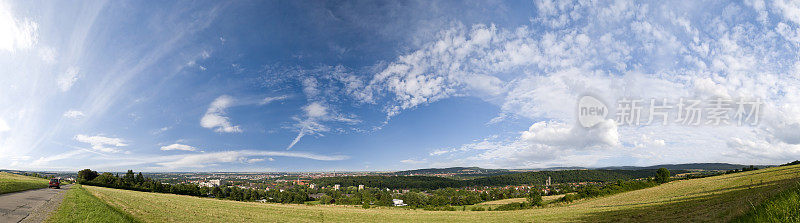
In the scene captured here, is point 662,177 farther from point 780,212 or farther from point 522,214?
point 780,212

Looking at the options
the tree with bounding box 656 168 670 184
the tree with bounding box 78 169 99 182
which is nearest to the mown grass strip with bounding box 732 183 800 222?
the tree with bounding box 656 168 670 184

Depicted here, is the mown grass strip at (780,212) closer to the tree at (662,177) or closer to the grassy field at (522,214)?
the grassy field at (522,214)

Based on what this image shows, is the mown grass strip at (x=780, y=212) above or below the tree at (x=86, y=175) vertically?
above

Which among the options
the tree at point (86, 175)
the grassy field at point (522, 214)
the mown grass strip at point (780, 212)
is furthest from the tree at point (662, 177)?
the tree at point (86, 175)

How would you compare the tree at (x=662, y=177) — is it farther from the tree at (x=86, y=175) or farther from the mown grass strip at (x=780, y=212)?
the tree at (x=86, y=175)

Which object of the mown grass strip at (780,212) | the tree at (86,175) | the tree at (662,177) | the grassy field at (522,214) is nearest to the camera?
the mown grass strip at (780,212)

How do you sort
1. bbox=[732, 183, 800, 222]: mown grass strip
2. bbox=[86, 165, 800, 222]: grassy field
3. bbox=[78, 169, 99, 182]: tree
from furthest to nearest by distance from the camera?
bbox=[78, 169, 99, 182]: tree, bbox=[86, 165, 800, 222]: grassy field, bbox=[732, 183, 800, 222]: mown grass strip

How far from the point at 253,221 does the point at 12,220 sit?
1209cm

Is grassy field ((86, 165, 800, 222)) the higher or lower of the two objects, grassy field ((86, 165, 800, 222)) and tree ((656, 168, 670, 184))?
the higher

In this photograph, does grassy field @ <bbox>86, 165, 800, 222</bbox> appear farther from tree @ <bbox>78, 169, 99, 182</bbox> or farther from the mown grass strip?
tree @ <bbox>78, 169, 99, 182</bbox>

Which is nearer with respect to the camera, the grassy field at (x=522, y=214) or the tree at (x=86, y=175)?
the grassy field at (x=522, y=214)

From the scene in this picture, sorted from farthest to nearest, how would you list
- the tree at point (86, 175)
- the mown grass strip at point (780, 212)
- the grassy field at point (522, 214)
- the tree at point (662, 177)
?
the tree at point (86, 175) < the tree at point (662, 177) < the grassy field at point (522, 214) < the mown grass strip at point (780, 212)

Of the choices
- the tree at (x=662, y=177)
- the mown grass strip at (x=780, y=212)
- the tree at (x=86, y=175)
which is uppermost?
the mown grass strip at (x=780, y=212)

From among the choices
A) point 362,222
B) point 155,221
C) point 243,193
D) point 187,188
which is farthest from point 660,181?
point 187,188
